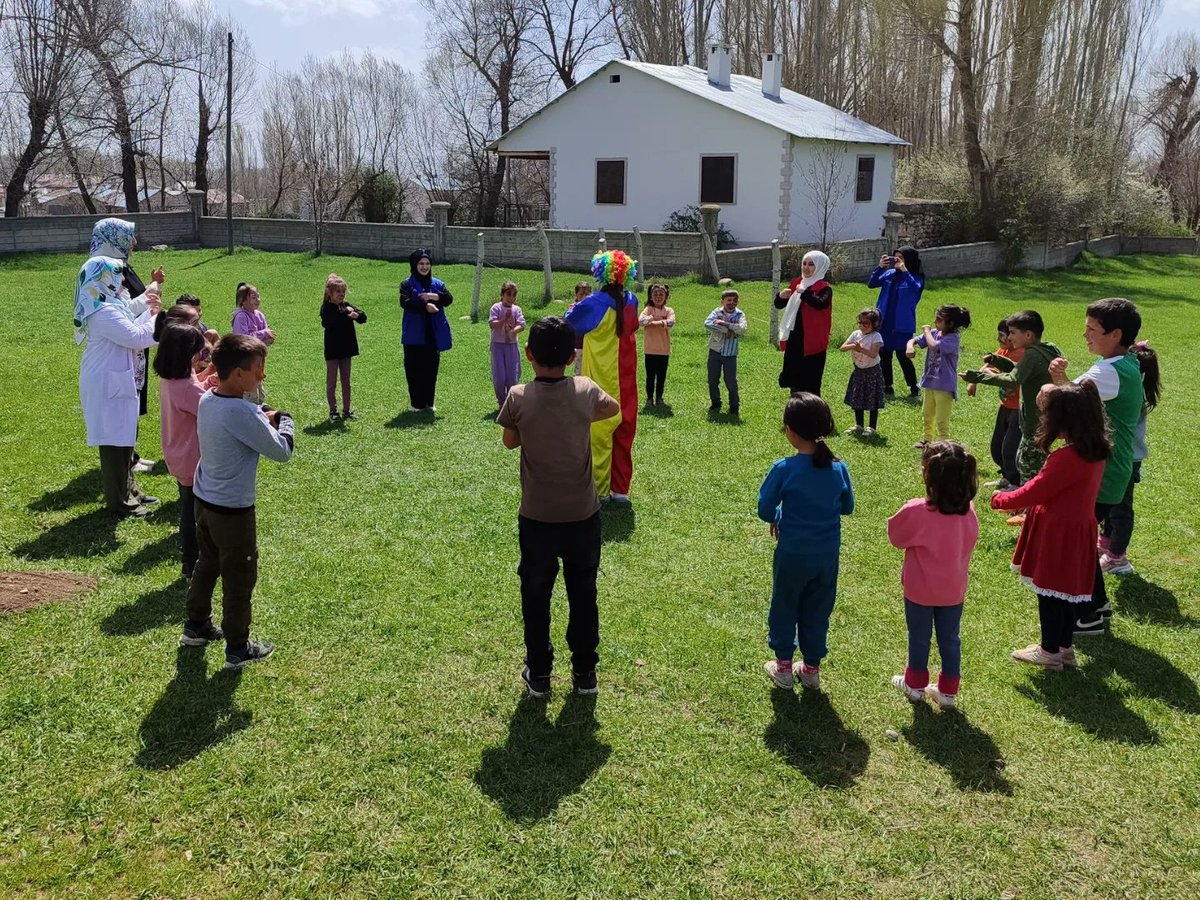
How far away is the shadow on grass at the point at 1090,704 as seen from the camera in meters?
4.33

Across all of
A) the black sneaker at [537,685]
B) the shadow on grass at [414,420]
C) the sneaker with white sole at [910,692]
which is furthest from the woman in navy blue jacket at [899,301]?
the black sneaker at [537,685]

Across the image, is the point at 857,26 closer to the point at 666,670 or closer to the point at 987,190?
the point at 987,190

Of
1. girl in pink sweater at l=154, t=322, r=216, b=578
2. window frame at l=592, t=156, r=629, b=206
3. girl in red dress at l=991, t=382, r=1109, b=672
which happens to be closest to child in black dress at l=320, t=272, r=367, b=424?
girl in pink sweater at l=154, t=322, r=216, b=578

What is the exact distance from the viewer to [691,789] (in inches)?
153

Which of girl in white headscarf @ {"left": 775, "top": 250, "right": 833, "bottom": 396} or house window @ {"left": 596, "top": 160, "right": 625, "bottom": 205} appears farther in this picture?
house window @ {"left": 596, "top": 160, "right": 625, "bottom": 205}

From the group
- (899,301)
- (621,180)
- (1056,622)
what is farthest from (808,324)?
(621,180)

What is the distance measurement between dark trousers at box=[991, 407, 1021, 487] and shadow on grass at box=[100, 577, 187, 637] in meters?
6.16

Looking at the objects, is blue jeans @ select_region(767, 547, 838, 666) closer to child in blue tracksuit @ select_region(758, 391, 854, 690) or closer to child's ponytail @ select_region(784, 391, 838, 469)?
child in blue tracksuit @ select_region(758, 391, 854, 690)

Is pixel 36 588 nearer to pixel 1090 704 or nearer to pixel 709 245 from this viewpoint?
pixel 1090 704

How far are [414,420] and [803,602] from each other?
6.32 m

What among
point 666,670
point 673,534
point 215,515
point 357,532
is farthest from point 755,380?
point 215,515

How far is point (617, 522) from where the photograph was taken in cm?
705

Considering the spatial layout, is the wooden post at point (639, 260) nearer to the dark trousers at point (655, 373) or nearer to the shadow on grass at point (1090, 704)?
the dark trousers at point (655, 373)

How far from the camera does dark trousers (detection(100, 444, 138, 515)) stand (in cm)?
677
